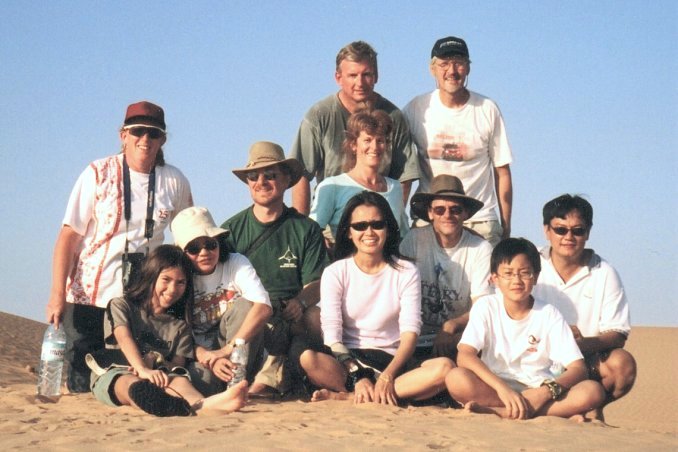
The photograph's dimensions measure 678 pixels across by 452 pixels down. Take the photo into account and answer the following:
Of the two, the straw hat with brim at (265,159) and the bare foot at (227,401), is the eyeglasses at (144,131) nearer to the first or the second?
the straw hat with brim at (265,159)

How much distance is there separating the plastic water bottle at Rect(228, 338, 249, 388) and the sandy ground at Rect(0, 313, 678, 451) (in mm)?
239

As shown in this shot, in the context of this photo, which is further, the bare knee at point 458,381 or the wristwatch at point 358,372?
the wristwatch at point 358,372

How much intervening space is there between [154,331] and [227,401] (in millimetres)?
1001

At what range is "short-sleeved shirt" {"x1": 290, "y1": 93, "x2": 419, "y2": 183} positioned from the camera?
28.2ft

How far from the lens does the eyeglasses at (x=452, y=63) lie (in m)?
8.55

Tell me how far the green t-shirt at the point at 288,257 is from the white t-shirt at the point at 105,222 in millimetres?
772

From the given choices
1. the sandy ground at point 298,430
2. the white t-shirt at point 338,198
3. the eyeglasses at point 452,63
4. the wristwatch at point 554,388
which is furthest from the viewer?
the eyeglasses at point 452,63

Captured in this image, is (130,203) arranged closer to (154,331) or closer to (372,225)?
(154,331)

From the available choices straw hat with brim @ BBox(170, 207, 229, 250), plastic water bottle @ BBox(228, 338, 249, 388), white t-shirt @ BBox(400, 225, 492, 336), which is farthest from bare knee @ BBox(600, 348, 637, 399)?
straw hat with brim @ BBox(170, 207, 229, 250)

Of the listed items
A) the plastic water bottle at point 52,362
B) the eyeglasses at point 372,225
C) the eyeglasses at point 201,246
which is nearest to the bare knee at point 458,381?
the eyeglasses at point 372,225

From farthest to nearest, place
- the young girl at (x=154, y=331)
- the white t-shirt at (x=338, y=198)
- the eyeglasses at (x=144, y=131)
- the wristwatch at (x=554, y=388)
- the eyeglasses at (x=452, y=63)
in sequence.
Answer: the eyeglasses at (x=452, y=63) → the white t-shirt at (x=338, y=198) → the eyeglasses at (x=144, y=131) → the young girl at (x=154, y=331) → the wristwatch at (x=554, y=388)

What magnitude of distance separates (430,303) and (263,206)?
1.62 m

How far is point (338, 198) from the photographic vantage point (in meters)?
8.09

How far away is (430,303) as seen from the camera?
760 centimetres
